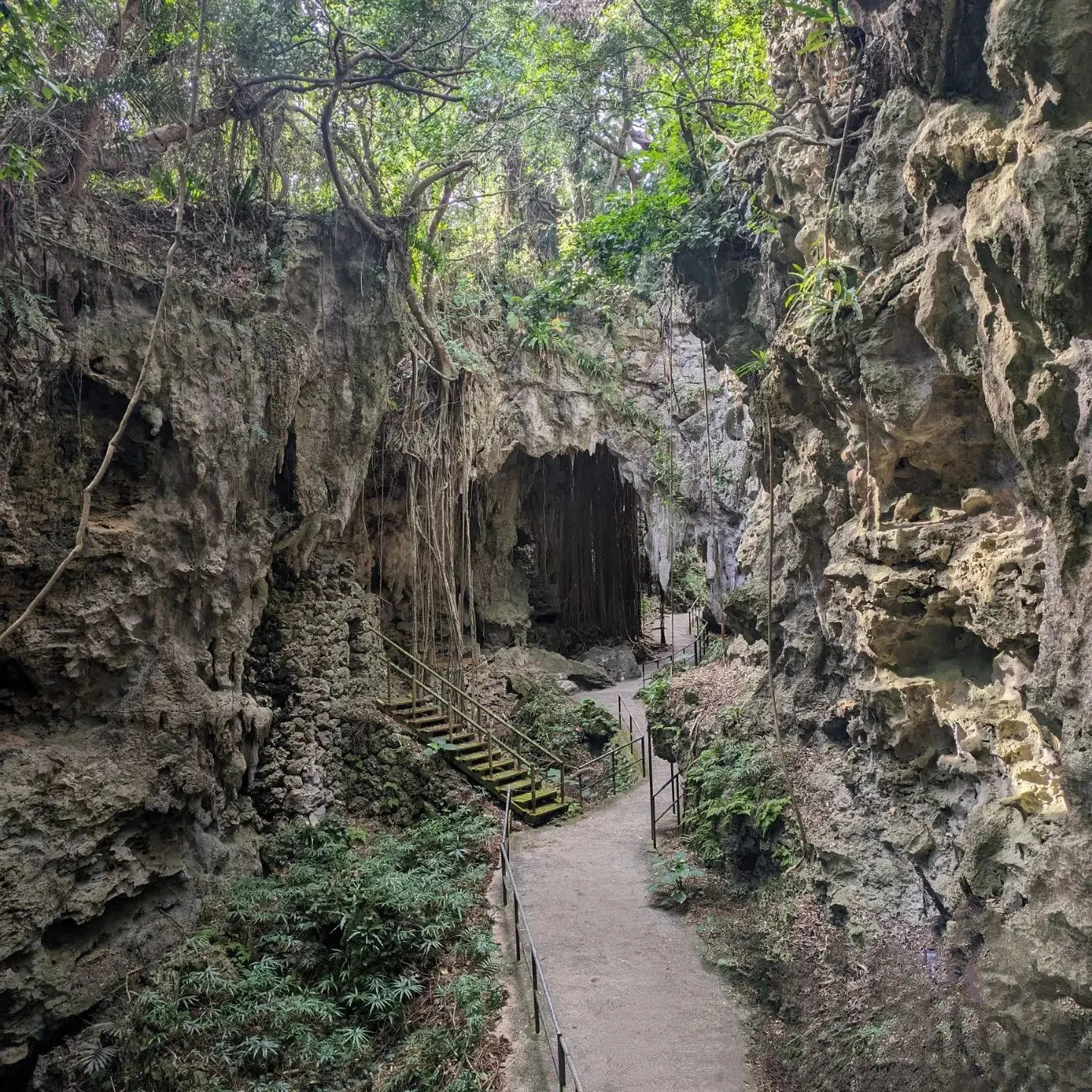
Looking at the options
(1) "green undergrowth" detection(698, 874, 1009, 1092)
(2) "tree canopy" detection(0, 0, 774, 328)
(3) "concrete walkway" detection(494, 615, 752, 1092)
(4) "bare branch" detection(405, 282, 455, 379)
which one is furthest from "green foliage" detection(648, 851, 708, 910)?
(4) "bare branch" detection(405, 282, 455, 379)

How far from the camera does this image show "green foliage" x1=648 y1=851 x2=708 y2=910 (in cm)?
699

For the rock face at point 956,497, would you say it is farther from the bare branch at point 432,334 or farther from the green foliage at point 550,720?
the green foliage at point 550,720

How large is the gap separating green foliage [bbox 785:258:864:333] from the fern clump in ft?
12.5

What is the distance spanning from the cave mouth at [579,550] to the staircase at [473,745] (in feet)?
18.0

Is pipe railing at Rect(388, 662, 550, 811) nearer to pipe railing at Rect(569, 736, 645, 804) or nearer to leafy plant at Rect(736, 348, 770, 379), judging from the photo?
pipe railing at Rect(569, 736, 645, 804)

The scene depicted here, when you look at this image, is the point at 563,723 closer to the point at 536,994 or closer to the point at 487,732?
the point at 487,732

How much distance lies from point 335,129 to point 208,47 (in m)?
1.66

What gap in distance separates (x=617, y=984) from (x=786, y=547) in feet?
13.7

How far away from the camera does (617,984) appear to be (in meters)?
5.75

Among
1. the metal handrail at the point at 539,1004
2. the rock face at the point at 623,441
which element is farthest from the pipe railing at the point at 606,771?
the rock face at the point at 623,441

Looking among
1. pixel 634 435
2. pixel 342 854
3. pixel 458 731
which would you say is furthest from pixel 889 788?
pixel 634 435

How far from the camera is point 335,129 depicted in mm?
8500

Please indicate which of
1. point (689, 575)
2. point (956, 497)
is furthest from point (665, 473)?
point (956, 497)

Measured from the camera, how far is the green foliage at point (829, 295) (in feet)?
17.1
